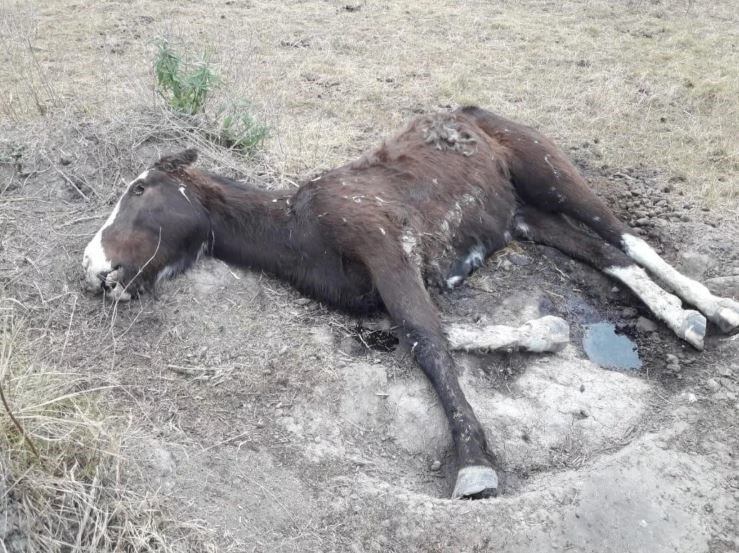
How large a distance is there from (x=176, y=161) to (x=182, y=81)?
1.36 m

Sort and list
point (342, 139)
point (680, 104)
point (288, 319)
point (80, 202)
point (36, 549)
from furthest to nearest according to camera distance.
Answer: point (680, 104) < point (342, 139) < point (80, 202) < point (288, 319) < point (36, 549)

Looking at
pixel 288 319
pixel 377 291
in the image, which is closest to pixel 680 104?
pixel 377 291

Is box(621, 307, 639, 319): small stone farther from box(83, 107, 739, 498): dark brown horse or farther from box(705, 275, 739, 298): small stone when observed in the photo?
box(705, 275, 739, 298): small stone

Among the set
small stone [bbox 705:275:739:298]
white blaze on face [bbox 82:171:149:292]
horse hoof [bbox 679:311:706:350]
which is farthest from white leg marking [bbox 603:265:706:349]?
white blaze on face [bbox 82:171:149:292]

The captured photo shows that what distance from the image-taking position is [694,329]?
190 inches

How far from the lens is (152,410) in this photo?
3855mm

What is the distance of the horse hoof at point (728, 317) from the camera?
4820 mm

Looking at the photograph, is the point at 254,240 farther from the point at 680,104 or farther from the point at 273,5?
the point at 273,5

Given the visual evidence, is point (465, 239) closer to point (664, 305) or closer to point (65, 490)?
point (664, 305)

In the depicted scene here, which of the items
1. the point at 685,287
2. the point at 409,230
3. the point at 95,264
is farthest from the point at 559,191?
the point at 95,264

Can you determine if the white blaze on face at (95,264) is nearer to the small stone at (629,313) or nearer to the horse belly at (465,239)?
the horse belly at (465,239)

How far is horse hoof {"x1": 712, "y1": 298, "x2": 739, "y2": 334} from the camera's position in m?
4.82

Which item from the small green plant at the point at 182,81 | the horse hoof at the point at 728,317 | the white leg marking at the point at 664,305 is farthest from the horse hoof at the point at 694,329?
the small green plant at the point at 182,81

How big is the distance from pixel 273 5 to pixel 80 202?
701cm
